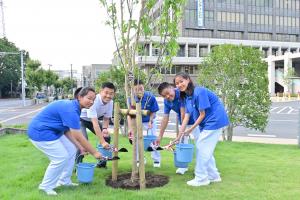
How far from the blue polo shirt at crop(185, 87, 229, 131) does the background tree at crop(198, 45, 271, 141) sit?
5749 mm

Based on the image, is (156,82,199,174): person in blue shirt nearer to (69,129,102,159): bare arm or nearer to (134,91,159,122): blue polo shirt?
(134,91,159,122): blue polo shirt

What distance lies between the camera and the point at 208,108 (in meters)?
5.66

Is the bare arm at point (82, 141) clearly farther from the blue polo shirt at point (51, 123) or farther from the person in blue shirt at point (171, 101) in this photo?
the person in blue shirt at point (171, 101)

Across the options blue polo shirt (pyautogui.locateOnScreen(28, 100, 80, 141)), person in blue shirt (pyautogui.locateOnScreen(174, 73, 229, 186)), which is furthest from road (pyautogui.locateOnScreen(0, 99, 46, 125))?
person in blue shirt (pyautogui.locateOnScreen(174, 73, 229, 186))

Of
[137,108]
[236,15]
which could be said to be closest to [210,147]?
[137,108]

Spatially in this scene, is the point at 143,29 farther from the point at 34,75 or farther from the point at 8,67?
the point at 8,67

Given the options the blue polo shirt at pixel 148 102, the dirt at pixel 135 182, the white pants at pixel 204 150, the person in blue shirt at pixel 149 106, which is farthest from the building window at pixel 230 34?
the white pants at pixel 204 150

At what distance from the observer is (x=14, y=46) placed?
8275 centimetres

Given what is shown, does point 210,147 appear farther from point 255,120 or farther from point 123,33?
point 255,120

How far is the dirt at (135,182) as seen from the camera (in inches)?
222

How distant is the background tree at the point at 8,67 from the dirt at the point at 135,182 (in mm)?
72148

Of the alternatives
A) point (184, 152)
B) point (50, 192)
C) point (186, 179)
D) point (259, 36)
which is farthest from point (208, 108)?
point (259, 36)

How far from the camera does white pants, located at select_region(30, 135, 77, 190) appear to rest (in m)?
Answer: 5.11

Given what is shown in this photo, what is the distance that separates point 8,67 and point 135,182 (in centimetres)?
7751
